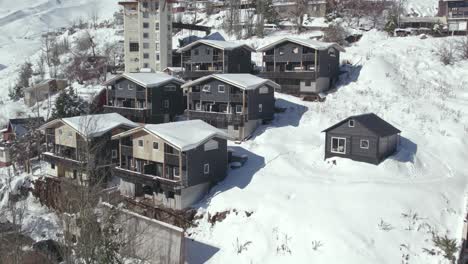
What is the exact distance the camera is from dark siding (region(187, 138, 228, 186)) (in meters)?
26.8

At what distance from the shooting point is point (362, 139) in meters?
28.0

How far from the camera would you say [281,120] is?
3616 cm

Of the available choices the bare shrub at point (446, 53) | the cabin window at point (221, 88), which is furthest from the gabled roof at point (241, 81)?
the bare shrub at point (446, 53)

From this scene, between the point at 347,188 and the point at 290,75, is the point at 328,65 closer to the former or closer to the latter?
the point at 290,75

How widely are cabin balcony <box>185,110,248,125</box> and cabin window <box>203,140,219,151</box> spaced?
5.26 metres

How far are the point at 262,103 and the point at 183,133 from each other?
30.8 ft

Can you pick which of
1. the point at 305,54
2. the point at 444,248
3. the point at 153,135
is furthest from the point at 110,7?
the point at 444,248

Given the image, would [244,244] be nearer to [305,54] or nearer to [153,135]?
[153,135]

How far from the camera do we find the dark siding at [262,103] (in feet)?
112

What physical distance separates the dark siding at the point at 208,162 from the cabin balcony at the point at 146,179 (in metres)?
0.91

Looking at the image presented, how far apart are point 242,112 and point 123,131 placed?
9.22m

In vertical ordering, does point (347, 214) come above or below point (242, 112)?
below

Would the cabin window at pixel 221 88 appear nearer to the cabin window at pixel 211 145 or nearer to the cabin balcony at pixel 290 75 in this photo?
the cabin window at pixel 211 145

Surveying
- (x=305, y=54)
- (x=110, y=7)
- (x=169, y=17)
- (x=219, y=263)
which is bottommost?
(x=219, y=263)
